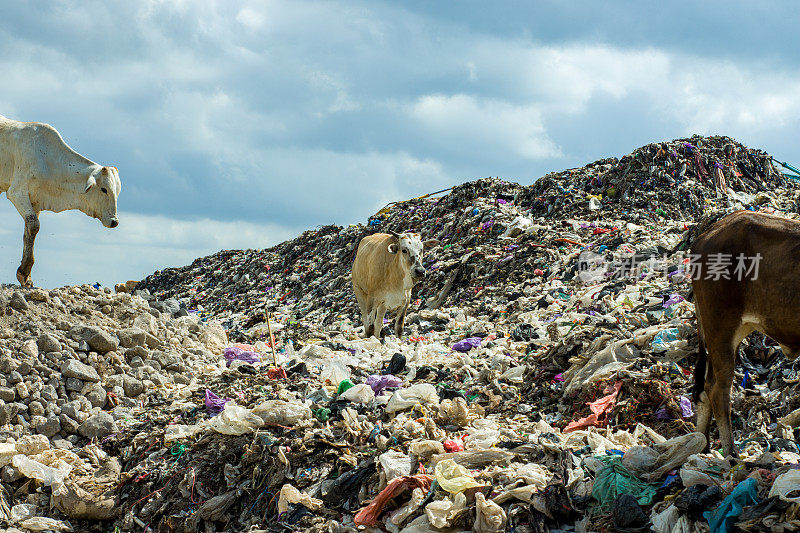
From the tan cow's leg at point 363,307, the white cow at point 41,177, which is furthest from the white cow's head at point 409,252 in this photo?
the white cow at point 41,177

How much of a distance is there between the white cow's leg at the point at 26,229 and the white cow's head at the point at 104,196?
798 millimetres

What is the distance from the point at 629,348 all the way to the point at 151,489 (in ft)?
15.8

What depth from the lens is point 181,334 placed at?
374 inches

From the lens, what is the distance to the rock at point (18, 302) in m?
8.27

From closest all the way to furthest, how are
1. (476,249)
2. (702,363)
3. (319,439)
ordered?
(702,363) < (319,439) < (476,249)

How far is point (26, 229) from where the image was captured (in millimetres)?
9320

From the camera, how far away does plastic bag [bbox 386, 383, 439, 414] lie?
5.99 metres

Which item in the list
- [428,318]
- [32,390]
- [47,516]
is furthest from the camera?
[428,318]

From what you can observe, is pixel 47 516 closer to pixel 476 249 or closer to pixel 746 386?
pixel 746 386

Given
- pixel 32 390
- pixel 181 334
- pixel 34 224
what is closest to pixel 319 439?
pixel 32 390

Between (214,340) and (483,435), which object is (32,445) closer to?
(214,340)

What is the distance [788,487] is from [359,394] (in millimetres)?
3669

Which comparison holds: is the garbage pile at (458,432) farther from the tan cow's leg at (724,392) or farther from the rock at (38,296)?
the rock at (38,296)

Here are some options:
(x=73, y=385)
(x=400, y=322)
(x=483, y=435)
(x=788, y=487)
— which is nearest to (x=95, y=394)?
(x=73, y=385)
